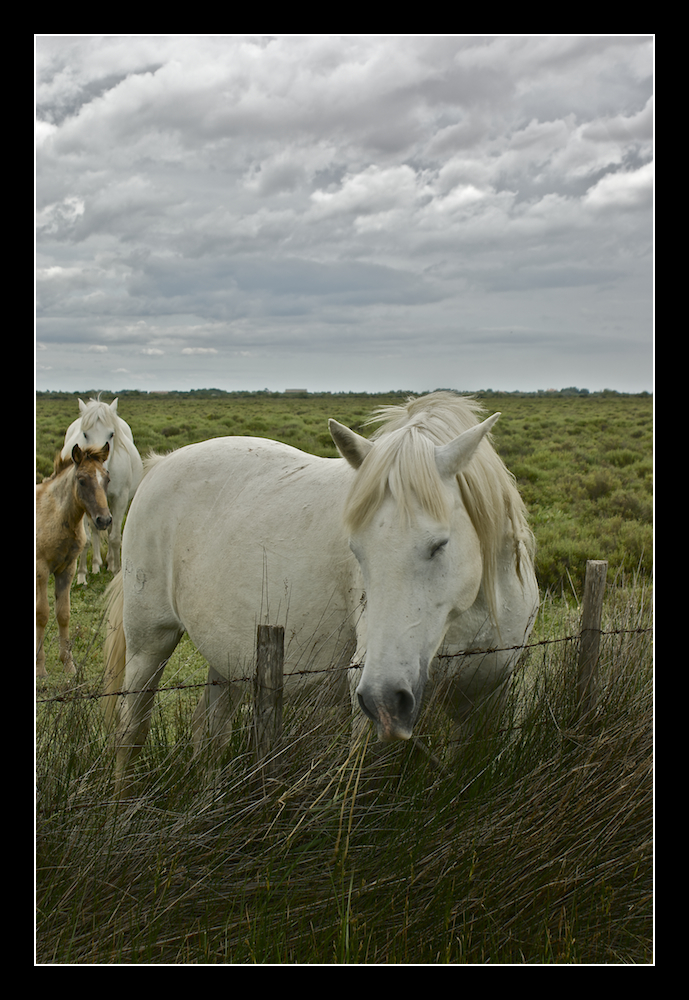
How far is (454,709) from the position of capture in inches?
119

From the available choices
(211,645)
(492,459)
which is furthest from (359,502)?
(211,645)

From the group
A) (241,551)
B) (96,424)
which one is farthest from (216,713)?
(96,424)

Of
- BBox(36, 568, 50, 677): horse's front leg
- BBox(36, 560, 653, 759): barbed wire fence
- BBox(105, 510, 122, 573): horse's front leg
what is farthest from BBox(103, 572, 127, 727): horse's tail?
BBox(105, 510, 122, 573): horse's front leg

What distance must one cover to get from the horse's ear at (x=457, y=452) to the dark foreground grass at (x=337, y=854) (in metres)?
1.08

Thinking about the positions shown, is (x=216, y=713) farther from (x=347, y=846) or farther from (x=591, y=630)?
(x=591, y=630)

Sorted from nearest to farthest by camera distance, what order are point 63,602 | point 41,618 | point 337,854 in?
point 337,854 → point 41,618 → point 63,602

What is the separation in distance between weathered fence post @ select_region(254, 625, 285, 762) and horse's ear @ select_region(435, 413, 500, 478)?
0.88 m

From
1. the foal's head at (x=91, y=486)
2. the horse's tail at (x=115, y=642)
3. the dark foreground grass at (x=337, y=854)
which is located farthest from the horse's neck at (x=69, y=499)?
the dark foreground grass at (x=337, y=854)

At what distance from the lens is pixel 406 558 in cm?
230

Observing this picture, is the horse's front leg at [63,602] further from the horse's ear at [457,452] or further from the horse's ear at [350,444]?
the horse's ear at [457,452]

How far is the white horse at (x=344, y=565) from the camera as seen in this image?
2311 mm

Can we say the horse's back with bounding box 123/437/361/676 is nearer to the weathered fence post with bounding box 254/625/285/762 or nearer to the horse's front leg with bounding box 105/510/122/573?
the weathered fence post with bounding box 254/625/285/762

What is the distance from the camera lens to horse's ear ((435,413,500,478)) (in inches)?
98.2

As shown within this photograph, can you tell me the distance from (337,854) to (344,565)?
4.12 feet
